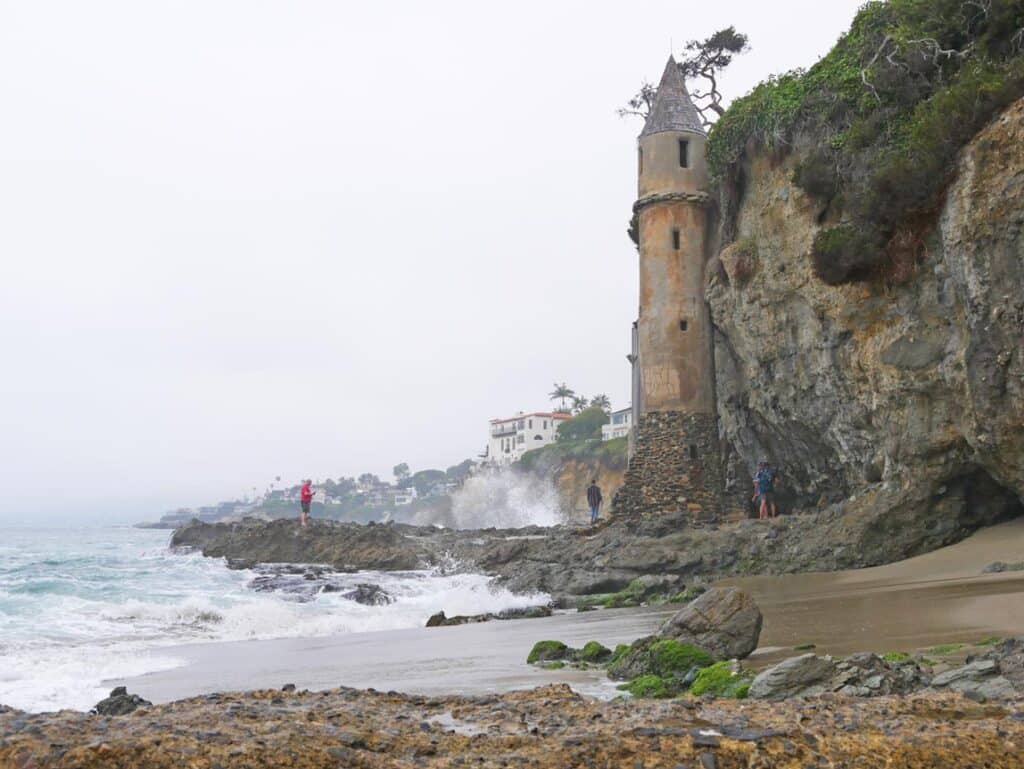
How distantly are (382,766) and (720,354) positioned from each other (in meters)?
20.5

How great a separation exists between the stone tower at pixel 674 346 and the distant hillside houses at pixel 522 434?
72996mm

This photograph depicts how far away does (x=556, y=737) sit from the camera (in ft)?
13.3

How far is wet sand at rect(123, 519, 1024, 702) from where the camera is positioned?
23.4ft

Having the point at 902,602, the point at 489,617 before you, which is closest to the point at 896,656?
the point at 902,602

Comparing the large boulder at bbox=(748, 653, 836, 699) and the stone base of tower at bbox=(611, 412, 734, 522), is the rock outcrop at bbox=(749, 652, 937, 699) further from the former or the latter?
the stone base of tower at bbox=(611, 412, 734, 522)

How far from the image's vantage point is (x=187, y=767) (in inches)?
136

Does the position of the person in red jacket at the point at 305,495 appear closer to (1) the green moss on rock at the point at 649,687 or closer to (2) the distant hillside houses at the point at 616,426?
(1) the green moss on rock at the point at 649,687

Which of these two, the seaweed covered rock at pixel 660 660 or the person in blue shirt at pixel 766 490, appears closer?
the seaweed covered rock at pixel 660 660

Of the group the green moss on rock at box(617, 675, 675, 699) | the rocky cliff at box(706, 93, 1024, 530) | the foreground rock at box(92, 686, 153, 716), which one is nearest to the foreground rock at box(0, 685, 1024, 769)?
the foreground rock at box(92, 686, 153, 716)

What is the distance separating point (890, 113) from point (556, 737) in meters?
15.0

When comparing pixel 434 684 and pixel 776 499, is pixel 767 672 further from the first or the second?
pixel 776 499

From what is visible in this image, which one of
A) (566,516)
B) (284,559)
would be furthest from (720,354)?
(566,516)

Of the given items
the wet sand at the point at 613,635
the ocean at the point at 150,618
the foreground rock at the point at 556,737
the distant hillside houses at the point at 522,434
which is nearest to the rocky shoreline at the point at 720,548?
the ocean at the point at 150,618

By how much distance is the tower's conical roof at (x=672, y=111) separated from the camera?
24.6 meters
